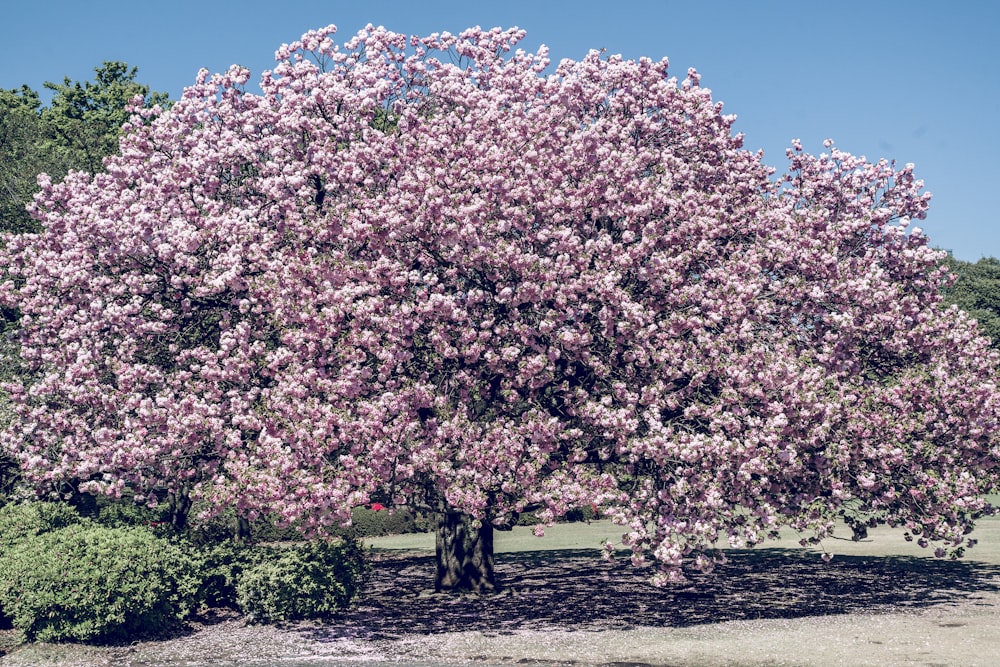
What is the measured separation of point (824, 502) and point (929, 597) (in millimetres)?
5966

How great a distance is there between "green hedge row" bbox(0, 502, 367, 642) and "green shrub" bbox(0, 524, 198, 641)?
2 cm

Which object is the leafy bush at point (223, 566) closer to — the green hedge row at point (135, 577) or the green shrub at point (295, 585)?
the green hedge row at point (135, 577)

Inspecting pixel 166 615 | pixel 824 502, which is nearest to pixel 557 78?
pixel 824 502

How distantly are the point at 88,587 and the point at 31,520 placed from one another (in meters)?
4.12

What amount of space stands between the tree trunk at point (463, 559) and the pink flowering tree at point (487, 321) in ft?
10.1

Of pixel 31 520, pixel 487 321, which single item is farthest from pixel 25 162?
pixel 487 321

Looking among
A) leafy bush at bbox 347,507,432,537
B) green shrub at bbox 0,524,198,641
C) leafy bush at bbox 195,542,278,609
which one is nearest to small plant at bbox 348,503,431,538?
leafy bush at bbox 347,507,432,537

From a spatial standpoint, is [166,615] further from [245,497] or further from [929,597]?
[929,597]

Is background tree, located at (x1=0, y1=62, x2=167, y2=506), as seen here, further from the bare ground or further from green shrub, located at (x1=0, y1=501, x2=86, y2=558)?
the bare ground

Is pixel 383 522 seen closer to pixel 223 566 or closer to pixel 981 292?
pixel 223 566

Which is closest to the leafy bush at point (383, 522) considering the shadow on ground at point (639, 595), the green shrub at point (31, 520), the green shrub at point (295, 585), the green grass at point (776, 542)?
the green grass at point (776, 542)

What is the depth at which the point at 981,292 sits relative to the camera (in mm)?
77812

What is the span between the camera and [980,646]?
59.6 ft

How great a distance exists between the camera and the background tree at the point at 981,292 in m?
74.1
